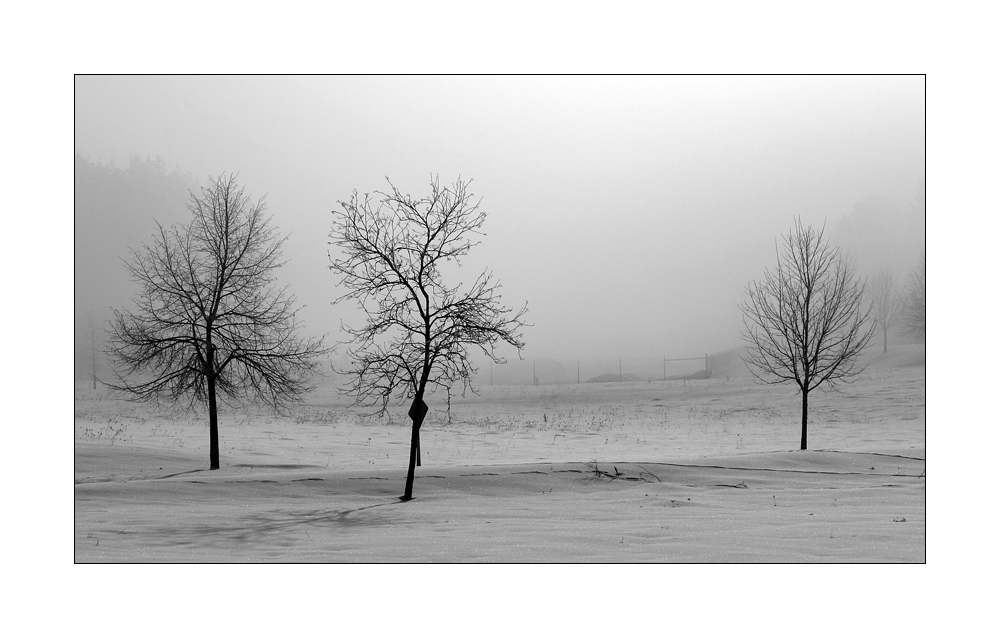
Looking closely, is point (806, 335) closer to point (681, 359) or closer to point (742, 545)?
point (742, 545)

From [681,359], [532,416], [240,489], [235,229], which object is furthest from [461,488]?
[681,359]

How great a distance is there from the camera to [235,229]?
17203 millimetres

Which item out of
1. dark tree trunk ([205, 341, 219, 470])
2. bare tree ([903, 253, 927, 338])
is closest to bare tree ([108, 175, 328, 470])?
dark tree trunk ([205, 341, 219, 470])

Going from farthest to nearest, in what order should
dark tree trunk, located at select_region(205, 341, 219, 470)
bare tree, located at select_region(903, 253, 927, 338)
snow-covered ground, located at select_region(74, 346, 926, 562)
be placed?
bare tree, located at select_region(903, 253, 927, 338) < dark tree trunk, located at select_region(205, 341, 219, 470) < snow-covered ground, located at select_region(74, 346, 926, 562)

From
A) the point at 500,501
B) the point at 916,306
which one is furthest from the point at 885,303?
the point at 500,501

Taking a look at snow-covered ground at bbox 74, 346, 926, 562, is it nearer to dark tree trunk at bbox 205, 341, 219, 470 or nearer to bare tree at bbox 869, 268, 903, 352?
dark tree trunk at bbox 205, 341, 219, 470

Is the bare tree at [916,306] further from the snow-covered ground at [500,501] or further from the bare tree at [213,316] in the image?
the bare tree at [213,316]

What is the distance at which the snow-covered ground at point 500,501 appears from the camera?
8469 millimetres

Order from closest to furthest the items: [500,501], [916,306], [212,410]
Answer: [500,501]
[212,410]
[916,306]

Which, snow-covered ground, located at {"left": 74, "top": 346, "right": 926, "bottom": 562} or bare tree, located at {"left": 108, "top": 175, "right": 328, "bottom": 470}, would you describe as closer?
snow-covered ground, located at {"left": 74, "top": 346, "right": 926, "bottom": 562}

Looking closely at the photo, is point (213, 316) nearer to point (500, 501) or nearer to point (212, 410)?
point (212, 410)

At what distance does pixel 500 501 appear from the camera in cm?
1177

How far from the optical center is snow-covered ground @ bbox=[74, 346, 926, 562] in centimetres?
847

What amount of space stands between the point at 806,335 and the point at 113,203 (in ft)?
250
